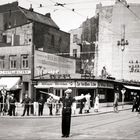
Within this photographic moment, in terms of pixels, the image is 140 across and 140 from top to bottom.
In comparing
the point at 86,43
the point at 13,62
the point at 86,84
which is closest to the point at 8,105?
the point at 86,84

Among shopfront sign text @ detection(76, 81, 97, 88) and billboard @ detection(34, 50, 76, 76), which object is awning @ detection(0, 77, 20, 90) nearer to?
billboard @ detection(34, 50, 76, 76)

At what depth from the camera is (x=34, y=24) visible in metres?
49.8

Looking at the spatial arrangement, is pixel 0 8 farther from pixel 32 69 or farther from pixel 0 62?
pixel 32 69

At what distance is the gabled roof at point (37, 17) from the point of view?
52444 millimetres

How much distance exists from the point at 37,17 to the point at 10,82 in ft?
50.5

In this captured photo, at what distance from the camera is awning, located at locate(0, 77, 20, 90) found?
41.9 meters

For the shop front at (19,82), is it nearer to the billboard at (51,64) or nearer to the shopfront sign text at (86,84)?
the billboard at (51,64)

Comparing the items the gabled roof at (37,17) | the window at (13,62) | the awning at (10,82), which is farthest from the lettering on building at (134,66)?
the awning at (10,82)

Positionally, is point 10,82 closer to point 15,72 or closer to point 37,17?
point 15,72

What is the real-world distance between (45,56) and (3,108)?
2005 cm

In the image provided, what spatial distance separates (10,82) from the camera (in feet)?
141

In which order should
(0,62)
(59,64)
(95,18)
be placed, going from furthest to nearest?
(95,18), (59,64), (0,62)

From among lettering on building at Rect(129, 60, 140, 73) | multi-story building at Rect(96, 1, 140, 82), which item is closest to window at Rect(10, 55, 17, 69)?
multi-story building at Rect(96, 1, 140, 82)

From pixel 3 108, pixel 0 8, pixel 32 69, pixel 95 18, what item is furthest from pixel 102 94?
pixel 95 18
